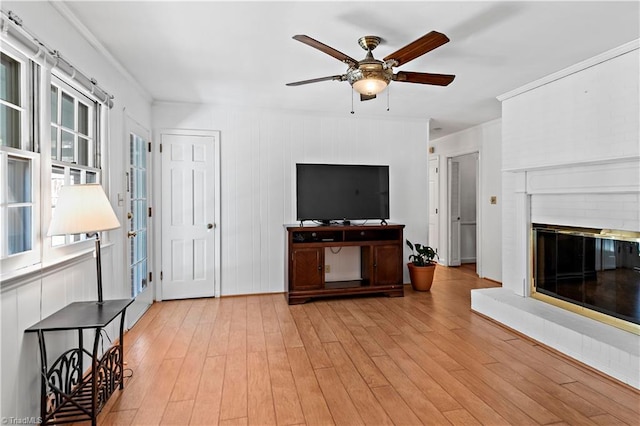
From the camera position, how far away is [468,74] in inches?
132

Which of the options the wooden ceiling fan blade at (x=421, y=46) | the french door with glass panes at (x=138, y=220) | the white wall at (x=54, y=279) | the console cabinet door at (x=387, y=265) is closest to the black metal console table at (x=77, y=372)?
the white wall at (x=54, y=279)

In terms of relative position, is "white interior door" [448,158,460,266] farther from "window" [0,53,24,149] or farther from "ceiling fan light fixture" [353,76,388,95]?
"window" [0,53,24,149]

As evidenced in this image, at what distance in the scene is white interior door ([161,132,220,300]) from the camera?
170 inches

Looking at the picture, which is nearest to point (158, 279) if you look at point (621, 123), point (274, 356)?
point (274, 356)

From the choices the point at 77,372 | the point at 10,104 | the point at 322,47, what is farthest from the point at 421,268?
the point at 10,104

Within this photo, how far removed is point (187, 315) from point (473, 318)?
304 centimetres

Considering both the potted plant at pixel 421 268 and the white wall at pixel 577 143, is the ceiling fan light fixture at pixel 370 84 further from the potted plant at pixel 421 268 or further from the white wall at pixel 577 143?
the potted plant at pixel 421 268

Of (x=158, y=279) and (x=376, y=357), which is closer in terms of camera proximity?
(x=376, y=357)

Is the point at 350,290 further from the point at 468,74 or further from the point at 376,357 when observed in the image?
the point at 468,74

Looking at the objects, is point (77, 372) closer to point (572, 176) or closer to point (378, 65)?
point (378, 65)

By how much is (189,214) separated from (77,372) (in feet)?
7.60

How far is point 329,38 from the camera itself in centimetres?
259

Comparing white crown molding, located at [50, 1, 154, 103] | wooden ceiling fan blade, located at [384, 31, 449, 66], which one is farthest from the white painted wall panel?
white crown molding, located at [50, 1, 154, 103]

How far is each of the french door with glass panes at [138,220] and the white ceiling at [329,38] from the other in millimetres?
655
